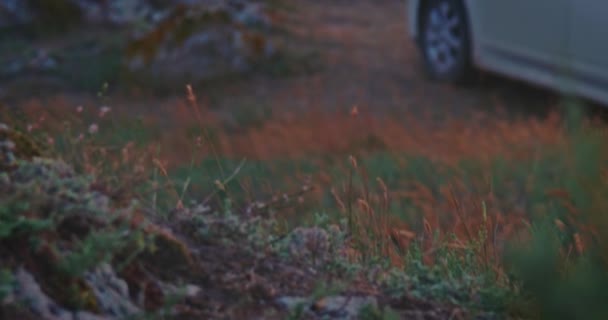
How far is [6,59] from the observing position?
1000 centimetres

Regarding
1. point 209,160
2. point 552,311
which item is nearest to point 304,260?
point 552,311

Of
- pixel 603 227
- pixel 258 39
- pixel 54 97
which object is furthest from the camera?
pixel 258 39

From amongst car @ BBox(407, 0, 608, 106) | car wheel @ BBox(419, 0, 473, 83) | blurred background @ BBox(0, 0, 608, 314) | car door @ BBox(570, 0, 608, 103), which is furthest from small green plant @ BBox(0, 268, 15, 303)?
car wheel @ BBox(419, 0, 473, 83)

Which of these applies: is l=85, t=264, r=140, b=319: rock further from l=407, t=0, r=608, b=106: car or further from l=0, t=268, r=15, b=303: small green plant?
l=407, t=0, r=608, b=106: car

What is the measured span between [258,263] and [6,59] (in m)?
7.31

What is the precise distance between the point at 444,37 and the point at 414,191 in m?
2.85

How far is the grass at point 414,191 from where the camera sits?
285 cm

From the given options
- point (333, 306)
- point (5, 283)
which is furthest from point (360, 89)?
point (5, 283)

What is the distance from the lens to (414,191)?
6488 millimetres

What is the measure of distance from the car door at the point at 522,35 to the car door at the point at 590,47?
0.32ft

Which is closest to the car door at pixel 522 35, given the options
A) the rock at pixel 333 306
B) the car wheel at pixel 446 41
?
the car wheel at pixel 446 41

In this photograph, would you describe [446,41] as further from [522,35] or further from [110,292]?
[110,292]

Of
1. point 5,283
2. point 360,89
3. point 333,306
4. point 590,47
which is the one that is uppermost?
point 5,283

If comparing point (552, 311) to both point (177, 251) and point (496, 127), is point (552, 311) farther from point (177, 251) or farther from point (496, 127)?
point (496, 127)
